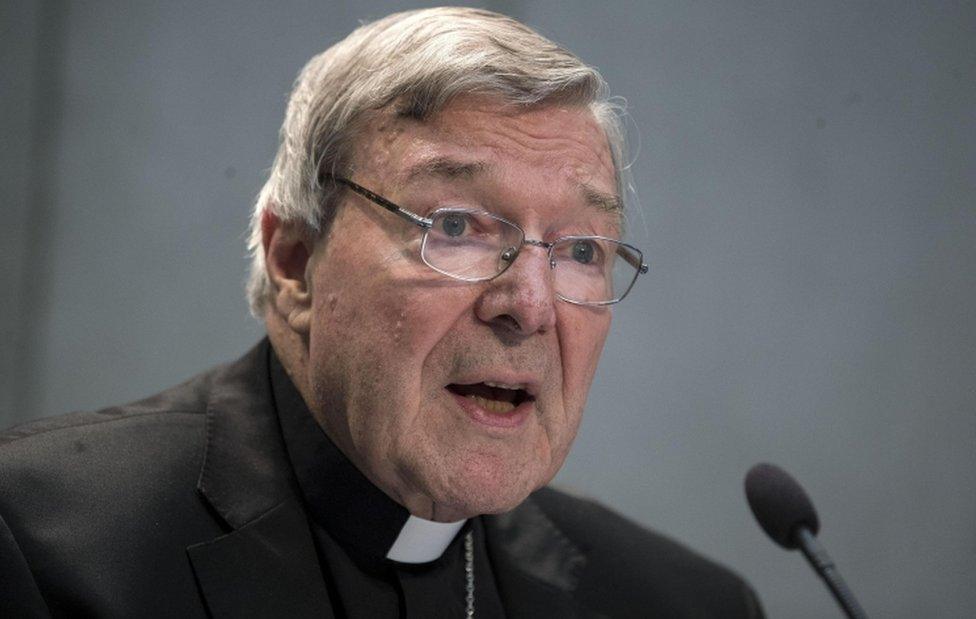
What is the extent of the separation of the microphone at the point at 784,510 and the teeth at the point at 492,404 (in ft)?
1.45

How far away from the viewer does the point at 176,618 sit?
1.65 metres

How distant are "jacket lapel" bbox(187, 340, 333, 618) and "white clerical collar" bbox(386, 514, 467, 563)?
0.16 metres

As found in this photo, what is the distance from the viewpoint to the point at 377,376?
1718 millimetres

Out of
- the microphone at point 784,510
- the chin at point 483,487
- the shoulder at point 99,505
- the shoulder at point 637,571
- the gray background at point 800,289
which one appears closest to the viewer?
the shoulder at point 99,505

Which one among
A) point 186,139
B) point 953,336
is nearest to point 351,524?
point 186,139

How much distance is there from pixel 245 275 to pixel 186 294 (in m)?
0.14

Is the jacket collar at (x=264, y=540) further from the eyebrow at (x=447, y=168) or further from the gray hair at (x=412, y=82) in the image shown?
the eyebrow at (x=447, y=168)

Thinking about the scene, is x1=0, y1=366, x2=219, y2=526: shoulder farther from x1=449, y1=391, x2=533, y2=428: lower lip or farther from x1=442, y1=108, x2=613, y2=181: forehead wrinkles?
x1=442, y1=108, x2=613, y2=181: forehead wrinkles

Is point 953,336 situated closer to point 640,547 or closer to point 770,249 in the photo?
point 770,249

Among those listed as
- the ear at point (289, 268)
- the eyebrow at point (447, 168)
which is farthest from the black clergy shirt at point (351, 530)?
the eyebrow at point (447, 168)

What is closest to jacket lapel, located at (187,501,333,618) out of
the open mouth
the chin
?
the chin

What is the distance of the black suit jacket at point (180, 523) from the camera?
A: 1615mm

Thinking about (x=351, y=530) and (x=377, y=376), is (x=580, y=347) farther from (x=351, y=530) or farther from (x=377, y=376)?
(x=351, y=530)

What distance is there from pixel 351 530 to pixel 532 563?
44 centimetres
